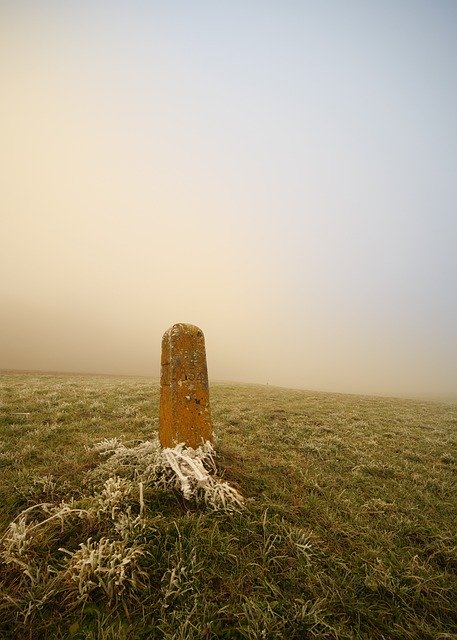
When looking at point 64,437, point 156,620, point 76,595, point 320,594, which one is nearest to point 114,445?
point 64,437

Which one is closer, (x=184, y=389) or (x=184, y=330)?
(x=184, y=389)

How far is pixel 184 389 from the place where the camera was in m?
5.88

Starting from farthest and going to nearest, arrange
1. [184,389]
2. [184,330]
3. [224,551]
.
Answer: [184,330] < [184,389] < [224,551]

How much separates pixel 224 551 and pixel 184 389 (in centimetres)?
276

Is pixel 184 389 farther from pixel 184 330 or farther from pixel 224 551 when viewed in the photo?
pixel 224 551

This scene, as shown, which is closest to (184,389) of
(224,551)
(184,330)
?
(184,330)

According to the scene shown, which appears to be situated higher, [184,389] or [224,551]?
[184,389]

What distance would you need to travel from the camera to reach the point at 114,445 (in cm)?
625

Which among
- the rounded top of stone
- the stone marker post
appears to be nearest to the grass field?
the stone marker post

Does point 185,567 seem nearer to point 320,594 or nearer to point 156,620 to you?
point 156,620

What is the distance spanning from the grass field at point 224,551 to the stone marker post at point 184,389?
605mm

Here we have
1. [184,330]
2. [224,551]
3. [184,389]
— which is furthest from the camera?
[184,330]

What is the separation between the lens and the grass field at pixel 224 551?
9.96 ft

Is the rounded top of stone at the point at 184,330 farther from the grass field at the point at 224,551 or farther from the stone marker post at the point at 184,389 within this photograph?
the grass field at the point at 224,551
